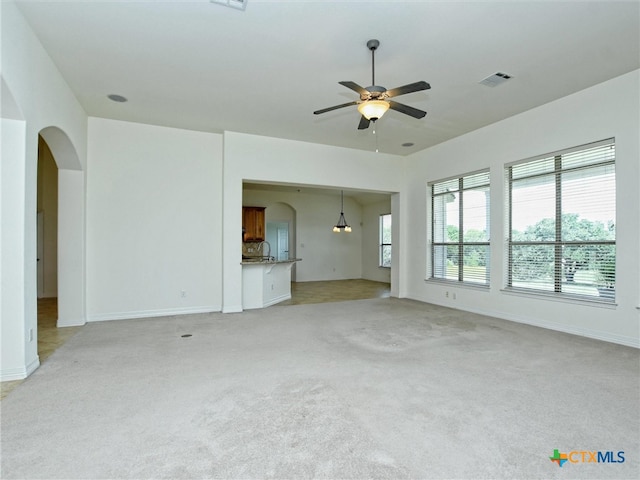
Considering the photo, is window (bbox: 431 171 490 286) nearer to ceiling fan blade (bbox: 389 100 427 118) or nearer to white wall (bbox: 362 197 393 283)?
ceiling fan blade (bbox: 389 100 427 118)

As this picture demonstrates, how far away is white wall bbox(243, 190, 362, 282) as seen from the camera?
10922 mm

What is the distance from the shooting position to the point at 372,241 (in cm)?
1143

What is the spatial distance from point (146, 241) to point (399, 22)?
4713mm

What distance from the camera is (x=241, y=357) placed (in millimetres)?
A: 3518

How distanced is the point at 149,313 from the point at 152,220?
1.51 m

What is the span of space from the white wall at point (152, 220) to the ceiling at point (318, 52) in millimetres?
625

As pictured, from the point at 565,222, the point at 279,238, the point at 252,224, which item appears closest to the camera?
the point at 565,222

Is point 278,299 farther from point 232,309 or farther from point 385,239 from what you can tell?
point 385,239

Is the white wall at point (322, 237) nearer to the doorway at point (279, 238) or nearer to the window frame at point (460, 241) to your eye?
the doorway at point (279, 238)

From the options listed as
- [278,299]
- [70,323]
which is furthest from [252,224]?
[70,323]

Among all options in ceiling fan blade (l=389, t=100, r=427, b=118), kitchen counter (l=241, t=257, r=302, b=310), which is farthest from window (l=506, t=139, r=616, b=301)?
kitchen counter (l=241, t=257, r=302, b=310)

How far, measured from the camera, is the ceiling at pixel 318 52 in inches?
112

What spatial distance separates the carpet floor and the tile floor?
21cm

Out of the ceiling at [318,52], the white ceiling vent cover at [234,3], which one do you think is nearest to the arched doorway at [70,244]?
the ceiling at [318,52]
